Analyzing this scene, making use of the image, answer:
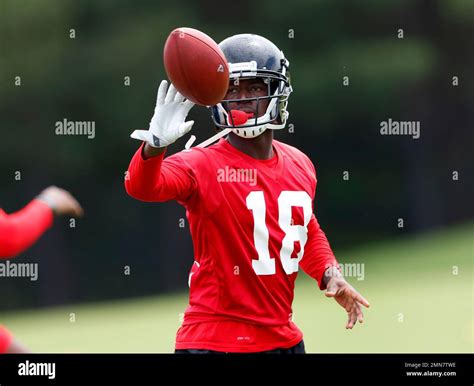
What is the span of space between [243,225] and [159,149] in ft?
1.85

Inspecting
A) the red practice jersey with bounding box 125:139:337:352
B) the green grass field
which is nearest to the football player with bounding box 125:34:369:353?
the red practice jersey with bounding box 125:139:337:352

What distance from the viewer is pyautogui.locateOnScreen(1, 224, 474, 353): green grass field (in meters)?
8.64

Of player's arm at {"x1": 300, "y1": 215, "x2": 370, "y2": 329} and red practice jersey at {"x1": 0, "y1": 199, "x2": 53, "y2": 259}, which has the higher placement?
red practice jersey at {"x1": 0, "y1": 199, "x2": 53, "y2": 259}

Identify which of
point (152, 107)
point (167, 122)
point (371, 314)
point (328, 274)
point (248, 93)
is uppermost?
point (152, 107)

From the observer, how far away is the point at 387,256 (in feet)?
44.2

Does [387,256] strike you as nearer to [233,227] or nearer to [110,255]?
[110,255]

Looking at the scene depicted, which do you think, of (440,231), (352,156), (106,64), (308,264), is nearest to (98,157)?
(106,64)

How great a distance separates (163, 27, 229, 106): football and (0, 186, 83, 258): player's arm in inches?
24.9

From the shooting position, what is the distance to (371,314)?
10.1m
